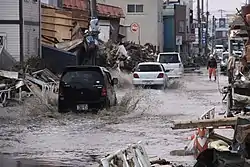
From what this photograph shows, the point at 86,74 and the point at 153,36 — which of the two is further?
the point at 153,36

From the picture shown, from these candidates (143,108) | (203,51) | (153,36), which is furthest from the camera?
(203,51)

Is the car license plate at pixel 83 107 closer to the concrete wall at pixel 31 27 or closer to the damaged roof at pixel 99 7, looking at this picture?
the concrete wall at pixel 31 27

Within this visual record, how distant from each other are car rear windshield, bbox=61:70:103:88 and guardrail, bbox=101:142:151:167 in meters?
13.5

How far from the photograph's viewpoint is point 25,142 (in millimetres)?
17719

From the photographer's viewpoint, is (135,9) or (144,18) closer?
(144,18)

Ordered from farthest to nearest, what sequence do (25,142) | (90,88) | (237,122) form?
(90,88) → (25,142) → (237,122)

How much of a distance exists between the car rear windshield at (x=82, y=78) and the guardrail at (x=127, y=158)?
13.5 m

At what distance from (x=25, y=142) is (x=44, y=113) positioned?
6287 millimetres

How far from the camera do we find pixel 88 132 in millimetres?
19625

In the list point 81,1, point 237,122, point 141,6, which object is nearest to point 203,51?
point 141,6

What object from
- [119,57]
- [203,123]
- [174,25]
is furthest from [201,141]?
[174,25]

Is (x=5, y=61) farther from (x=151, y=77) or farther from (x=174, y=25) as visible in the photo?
(x=174, y=25)

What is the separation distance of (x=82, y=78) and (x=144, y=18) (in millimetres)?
49789

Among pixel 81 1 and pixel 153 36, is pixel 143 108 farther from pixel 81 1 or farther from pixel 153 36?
pixel 153 36
